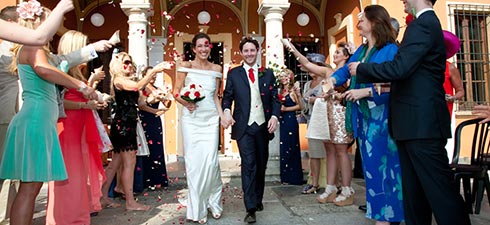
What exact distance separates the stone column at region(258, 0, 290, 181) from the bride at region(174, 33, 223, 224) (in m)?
2.61

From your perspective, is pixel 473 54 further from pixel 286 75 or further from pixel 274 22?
pixel 286 75

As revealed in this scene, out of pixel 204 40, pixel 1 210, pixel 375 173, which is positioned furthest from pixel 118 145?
pixel 375 173

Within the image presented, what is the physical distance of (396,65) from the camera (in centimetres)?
258

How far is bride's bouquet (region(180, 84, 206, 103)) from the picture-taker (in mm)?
4137

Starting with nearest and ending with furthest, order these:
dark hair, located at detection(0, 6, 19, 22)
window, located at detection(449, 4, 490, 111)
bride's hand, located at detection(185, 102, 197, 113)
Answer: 1. dark hair, located at detection(0, 6, 19, 22)
2. bride's hand, located at detection(185, 102, 197, 113)
3. window, located at detection(449, 4, 490, 111)

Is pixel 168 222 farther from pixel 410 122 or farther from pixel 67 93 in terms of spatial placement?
pixel 410 122

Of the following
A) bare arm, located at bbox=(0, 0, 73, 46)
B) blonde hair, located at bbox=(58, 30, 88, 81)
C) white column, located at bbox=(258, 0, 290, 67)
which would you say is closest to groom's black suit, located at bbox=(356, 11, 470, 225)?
bare arm, located at bbox=(0, 0, 73, 46)

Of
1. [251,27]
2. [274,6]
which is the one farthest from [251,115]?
[251,27]

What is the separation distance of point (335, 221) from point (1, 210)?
3.56 metres

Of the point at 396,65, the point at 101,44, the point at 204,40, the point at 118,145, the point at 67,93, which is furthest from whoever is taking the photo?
the point at 118,145

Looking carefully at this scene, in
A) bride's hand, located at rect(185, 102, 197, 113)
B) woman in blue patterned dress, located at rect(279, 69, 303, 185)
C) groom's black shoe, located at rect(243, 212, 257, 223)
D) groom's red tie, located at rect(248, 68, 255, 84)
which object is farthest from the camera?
woman in blue patterned dress, located at rect(279, 69, 303, 185)

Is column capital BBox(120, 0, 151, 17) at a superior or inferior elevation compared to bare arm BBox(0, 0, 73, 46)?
superior

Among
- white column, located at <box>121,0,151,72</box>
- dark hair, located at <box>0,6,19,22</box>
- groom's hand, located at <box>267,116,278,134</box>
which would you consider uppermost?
white column, located at <box>121,0,151,72</box>

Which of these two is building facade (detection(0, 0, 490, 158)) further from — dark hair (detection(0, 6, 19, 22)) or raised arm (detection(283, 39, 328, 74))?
dark hair (detection(0, 6, 19, 22))
